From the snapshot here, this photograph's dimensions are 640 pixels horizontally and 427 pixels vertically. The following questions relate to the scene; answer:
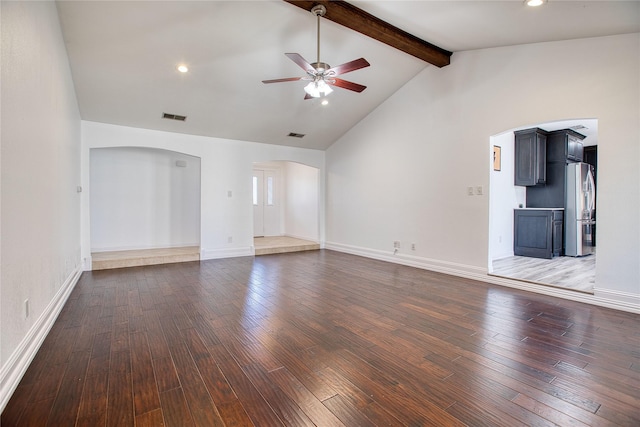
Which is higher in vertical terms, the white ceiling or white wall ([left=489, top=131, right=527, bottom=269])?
the white ceiling

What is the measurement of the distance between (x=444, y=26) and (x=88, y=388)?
4942 millimetres

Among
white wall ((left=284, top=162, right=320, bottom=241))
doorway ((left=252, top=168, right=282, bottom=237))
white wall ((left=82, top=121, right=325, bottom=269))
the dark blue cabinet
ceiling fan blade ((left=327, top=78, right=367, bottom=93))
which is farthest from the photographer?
doorway ((left=252, top=168, right=282, bottom=237))

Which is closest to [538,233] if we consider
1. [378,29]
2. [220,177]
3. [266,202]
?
[378,29]

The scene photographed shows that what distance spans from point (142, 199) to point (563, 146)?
902 cm

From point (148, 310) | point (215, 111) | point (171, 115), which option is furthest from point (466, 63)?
point (148, 310)

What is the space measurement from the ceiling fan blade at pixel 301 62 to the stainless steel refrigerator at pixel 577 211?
596cm

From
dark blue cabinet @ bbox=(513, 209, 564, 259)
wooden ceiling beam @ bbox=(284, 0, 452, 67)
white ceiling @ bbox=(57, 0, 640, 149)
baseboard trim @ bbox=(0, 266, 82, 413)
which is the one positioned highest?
wooden ceiling beam @ bbox=(284, 0, 452, 67)

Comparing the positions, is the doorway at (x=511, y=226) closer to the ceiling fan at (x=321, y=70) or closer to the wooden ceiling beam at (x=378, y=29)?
the wooden ceiling beam at (x=378, y=29)

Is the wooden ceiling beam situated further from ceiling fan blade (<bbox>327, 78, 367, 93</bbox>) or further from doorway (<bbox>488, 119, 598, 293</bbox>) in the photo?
doorway (<bbox>488, 119, 598, 293</bbox>)

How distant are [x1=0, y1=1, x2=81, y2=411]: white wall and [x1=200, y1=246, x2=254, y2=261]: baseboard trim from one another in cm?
269

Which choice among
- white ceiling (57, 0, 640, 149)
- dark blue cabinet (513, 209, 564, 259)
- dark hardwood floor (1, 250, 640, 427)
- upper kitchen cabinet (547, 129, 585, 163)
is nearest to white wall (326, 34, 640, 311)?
white ceiling (57, 0, 640, 149)

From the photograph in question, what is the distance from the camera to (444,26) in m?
3.79

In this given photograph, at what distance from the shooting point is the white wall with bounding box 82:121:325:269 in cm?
577

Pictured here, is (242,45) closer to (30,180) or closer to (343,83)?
(343,83)
